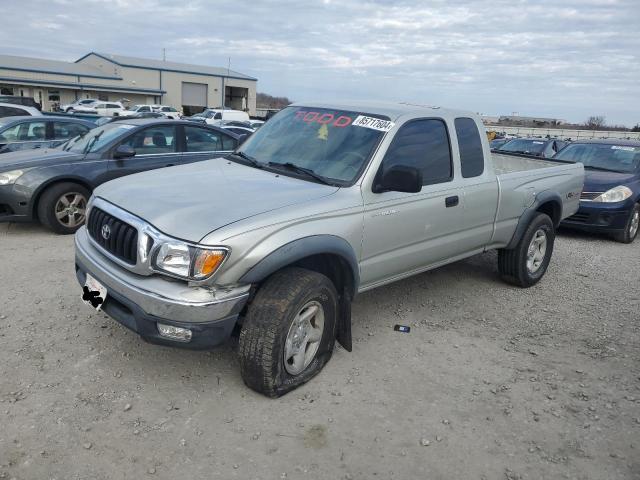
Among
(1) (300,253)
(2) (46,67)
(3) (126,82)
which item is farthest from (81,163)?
(3) (126,82)

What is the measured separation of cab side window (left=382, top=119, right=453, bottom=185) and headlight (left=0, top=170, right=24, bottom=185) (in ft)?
16.6

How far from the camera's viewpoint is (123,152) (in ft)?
22.8

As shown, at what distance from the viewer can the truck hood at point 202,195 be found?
9.95ft

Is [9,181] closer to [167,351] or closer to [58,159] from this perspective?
[58,159]

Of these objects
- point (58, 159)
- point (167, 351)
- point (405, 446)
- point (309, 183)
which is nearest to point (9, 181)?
point (58, 159)

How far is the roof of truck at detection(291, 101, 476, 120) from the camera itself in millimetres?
4168

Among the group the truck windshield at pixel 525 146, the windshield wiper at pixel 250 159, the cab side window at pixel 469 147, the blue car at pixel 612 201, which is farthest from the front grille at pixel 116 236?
the truck windshield at pixel 525 146

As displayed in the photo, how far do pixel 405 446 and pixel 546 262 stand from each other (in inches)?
149

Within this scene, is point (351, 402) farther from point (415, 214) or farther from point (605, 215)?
point (605, 215)

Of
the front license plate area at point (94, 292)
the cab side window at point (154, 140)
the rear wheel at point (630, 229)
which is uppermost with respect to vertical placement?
the cab side window at point (154, 140)

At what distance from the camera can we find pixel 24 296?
4.67m

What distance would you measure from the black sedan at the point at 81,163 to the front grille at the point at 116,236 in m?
3.57

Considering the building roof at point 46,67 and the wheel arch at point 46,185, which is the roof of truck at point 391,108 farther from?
the building roof at point 46,67

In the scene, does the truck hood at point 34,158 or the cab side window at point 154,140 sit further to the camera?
the cab side window at point 154,140
